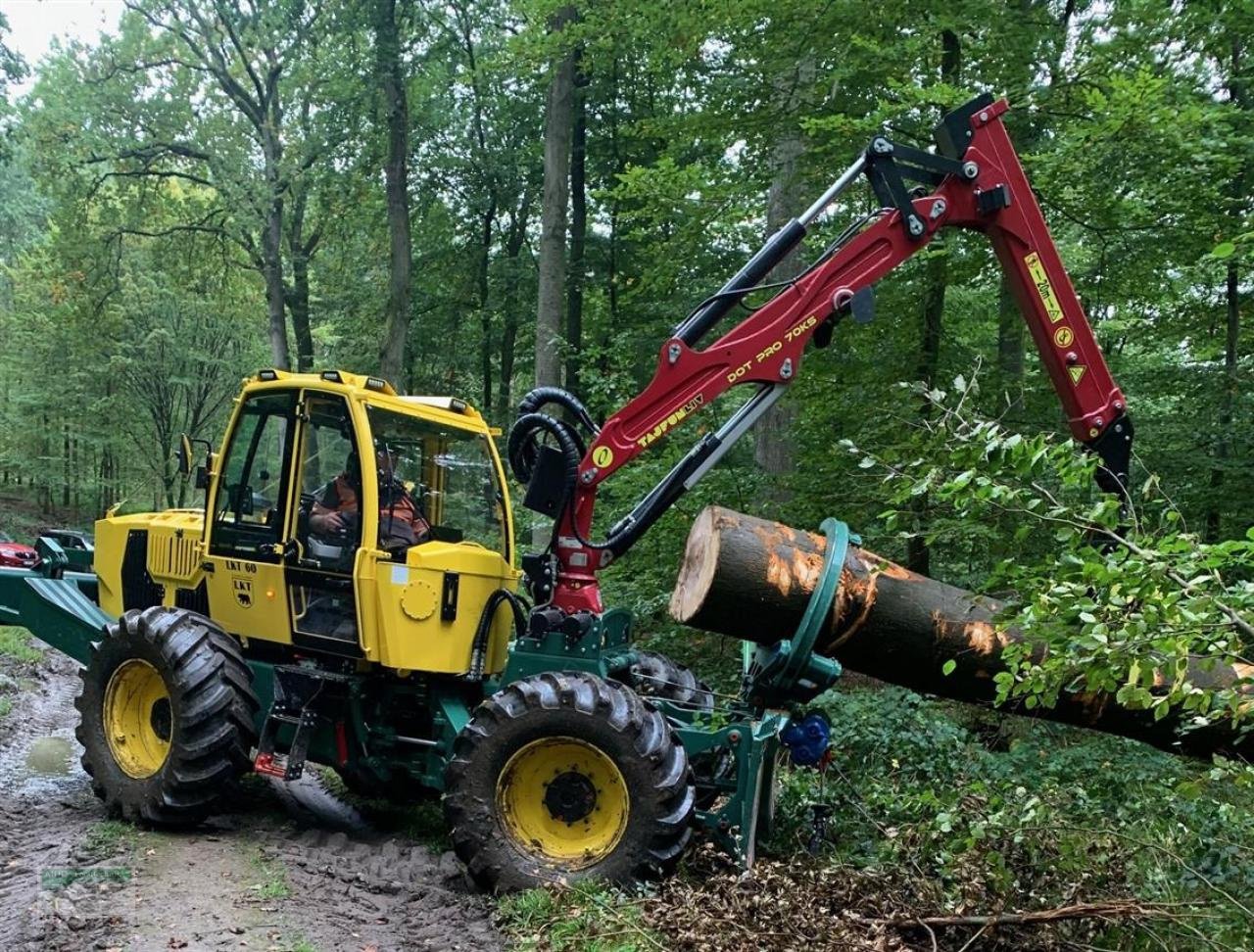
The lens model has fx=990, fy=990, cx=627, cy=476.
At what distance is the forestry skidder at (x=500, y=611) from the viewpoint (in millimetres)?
4840

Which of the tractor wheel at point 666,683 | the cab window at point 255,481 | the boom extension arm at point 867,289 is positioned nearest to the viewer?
the boom extension arm at point 867,289

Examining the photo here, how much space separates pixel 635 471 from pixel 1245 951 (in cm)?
676

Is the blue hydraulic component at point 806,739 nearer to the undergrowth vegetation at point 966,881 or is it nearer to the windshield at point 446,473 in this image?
the undergrowth vegetation at point 966,881

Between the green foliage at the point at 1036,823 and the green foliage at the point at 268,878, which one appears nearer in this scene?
the green foliage at the point at 1036,823

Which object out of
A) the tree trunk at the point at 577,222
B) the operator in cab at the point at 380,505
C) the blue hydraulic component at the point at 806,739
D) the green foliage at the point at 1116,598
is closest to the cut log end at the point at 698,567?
the blue hydraulic component at the point at 806,739

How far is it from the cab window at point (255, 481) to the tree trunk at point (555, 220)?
7330 mm

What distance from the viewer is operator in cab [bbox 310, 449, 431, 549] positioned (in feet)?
18.9

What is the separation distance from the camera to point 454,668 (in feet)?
18.9

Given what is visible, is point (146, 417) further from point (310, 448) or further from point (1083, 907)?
point (1083, 907)

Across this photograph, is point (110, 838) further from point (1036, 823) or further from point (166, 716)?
point (1036, 823)

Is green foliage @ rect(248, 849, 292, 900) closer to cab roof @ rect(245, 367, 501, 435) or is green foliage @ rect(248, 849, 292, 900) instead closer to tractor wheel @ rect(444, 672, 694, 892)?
tractor wheel @ rect(444, 672, 694, 892)

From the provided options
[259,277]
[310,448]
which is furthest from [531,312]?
[310,448]

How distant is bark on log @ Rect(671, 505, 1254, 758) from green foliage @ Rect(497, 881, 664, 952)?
1450mm

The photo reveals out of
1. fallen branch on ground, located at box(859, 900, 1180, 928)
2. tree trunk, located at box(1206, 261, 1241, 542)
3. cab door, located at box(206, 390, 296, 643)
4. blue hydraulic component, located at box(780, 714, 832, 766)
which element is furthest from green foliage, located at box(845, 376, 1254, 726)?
tree trunk, located at box(1206, 261, 1241, 542)
